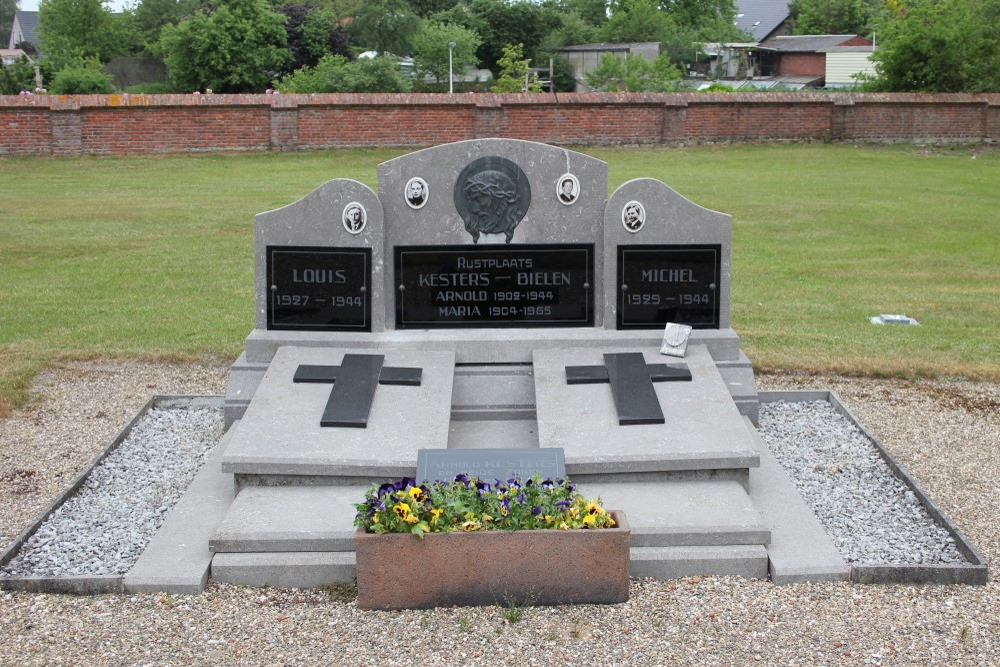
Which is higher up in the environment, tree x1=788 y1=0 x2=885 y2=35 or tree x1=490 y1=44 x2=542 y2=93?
tree x1=788 y1=0 x2=885 y2=35

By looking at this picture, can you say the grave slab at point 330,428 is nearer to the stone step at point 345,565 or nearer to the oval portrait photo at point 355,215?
the stone step at point 345,565

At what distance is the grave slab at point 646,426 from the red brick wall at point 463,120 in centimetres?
1825

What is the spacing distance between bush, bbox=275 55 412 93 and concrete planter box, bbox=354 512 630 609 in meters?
A: 37.4

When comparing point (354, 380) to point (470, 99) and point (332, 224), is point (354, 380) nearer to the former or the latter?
point (332, 224)

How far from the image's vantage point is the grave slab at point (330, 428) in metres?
6.41

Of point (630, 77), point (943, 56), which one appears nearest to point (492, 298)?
point (943, 56)

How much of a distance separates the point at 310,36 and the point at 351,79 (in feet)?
50.7

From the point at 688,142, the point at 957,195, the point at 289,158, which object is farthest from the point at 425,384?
the point at 688,142

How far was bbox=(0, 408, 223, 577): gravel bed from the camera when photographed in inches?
236

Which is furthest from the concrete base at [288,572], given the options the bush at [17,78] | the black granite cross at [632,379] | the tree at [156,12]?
the tree at [156,12]

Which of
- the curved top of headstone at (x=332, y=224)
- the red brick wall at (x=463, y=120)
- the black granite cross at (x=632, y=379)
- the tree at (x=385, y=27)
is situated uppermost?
the tree at (x=385, y=27)

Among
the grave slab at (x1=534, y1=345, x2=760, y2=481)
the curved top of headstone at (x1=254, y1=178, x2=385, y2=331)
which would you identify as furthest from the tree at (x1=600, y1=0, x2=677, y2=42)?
the grave slab at (x1=534, y1=345, x2=760, y2=481)

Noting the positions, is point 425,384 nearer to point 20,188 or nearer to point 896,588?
point 896,588

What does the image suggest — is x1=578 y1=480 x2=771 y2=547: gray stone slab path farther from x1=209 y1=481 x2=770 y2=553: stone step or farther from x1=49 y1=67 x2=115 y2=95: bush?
x1=49 y1=67 x2=115 y2=95: bush
